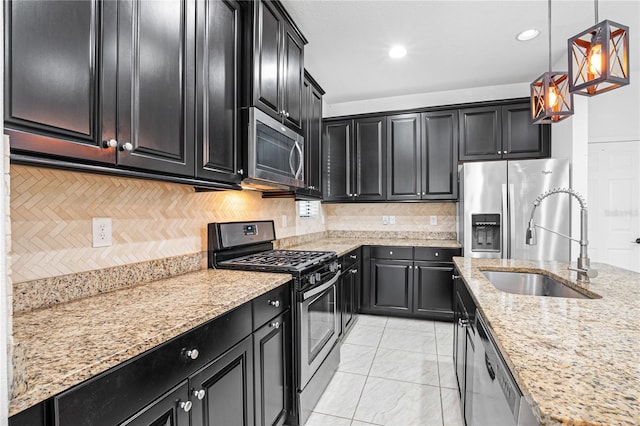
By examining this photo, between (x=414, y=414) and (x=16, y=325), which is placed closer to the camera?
(x=16, y=325)

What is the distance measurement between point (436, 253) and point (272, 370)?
95.9 inches

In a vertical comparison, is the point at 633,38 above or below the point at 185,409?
above

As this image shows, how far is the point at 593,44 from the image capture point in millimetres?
1308

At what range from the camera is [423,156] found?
370cm

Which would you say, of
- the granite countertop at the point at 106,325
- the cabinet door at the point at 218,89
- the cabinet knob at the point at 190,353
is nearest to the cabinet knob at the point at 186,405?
the cabinet knob at the point at 190,353

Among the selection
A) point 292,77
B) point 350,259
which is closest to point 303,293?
point 350,259

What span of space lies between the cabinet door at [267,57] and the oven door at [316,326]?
1215 millimetres

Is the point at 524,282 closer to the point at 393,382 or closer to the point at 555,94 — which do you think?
the point at 555,94

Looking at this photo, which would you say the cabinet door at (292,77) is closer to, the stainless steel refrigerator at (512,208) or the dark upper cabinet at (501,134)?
the stainless steel refrigerator at (512,208)

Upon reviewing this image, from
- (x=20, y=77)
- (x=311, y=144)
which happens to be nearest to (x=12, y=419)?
(x=20, y=77)

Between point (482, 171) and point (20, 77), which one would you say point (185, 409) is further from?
point (482, 171)

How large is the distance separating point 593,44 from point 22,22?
1.98 metres

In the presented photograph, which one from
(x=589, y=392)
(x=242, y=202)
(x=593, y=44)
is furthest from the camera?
(x=242, y=202)

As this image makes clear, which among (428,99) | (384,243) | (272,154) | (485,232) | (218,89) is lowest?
(384,243)
